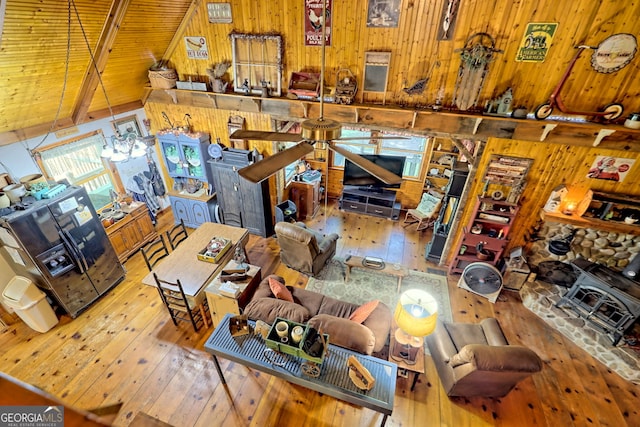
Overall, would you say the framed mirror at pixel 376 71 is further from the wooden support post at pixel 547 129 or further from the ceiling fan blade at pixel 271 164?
the ceiling fan blade at pixel 271 164

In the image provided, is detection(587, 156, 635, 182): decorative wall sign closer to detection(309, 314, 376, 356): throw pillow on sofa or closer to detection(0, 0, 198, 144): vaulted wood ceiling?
detection(309, 314, 376, 356): throw pillow on sofa

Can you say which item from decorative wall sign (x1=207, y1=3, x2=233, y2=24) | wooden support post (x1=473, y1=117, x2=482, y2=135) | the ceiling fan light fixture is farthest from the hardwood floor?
decorative wall sign (x1=207, y1=3, x2=233, y2=24)

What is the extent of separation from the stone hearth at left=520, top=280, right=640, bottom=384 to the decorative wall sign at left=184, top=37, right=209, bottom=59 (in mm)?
6722

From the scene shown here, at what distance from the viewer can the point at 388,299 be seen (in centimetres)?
476

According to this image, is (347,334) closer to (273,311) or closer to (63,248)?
(273,311)

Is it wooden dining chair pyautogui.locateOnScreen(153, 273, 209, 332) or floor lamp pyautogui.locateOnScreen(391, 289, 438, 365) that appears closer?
floor lamp pyautogui.locateOnScreen(391, 289, 438, 365)

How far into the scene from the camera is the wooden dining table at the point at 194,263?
12.6 ft

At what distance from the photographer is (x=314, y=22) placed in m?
4.32

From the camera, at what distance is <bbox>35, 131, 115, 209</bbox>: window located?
470cm

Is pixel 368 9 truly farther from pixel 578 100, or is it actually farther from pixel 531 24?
pixel 578 100

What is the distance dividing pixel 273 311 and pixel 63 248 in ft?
10.2

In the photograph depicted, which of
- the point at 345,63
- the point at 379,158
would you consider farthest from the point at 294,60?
the point at 379,158

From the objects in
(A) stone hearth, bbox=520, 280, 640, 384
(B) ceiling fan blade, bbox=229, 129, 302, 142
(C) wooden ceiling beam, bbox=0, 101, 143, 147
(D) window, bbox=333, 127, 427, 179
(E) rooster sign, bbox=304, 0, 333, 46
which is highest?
(E) rooster sign, bbox=304, 0, 333, 46

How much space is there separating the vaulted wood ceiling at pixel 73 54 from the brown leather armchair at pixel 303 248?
352cm
